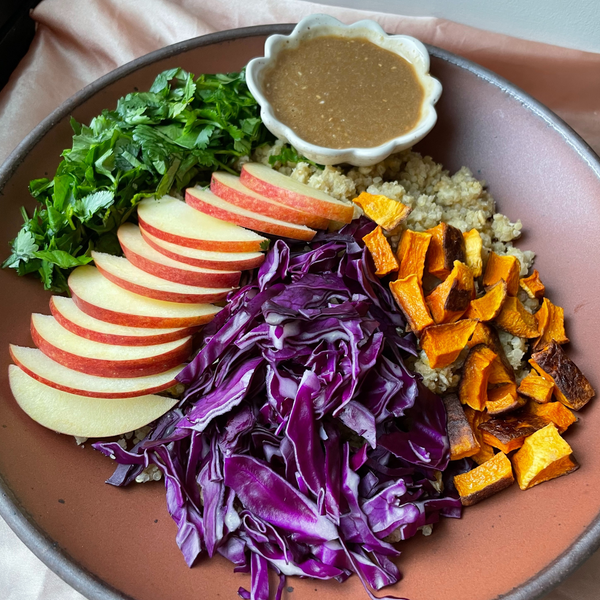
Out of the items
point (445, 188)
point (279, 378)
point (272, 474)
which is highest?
point (445, 188)

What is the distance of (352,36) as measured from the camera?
269 centimetres

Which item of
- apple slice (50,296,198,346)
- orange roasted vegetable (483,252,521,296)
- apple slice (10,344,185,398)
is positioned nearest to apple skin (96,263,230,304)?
apple slice (50,296,198,346)

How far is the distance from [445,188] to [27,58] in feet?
8.09

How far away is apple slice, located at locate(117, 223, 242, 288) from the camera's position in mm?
2273

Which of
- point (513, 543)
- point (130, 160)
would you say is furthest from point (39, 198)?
point (513, 543)

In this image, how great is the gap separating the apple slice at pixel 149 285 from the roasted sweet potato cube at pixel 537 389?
1.25m

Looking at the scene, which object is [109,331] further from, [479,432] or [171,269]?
[479,432]

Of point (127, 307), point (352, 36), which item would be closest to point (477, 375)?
point (127, 307)

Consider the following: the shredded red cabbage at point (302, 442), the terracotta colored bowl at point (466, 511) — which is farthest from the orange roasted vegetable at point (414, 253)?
the terracotta colored bowl at point (466, 511)

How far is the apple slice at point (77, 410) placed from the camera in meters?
2.16

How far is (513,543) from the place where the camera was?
2.06 metres

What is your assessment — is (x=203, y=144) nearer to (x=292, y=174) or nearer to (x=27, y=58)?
(x=292, y=174)

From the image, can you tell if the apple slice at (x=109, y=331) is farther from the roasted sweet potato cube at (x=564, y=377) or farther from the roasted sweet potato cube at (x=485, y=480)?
the roasted sweet potato cube at (x=564, y=377)

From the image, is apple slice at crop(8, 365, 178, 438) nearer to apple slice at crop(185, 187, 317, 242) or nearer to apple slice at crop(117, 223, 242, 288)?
apple slice at crop(117, 223, 242, 288)
